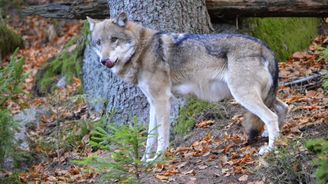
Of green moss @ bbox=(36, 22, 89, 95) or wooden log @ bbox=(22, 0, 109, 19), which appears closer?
wooden log @ bbox=(22, 0, 109, 19)

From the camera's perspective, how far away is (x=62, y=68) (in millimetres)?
13375

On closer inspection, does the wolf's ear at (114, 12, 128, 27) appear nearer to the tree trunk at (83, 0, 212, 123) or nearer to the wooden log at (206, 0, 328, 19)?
the tree trunk at (83, 0, 212, 123)

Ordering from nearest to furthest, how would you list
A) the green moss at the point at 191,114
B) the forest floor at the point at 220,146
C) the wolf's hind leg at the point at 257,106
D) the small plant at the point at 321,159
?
the small plant at the point at 321,159 < the forest floor at the point at 220,146 < the wolf's hind leg at the point at 257,106 < the green moss at the point at 191,114

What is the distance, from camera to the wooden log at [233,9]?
985 cm

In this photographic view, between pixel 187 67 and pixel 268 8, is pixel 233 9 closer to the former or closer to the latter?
pixel 268 8

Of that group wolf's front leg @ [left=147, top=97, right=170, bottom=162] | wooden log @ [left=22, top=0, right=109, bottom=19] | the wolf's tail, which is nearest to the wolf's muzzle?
wolf's front leg @ [left=147, top=97, right=170, bottom=162]

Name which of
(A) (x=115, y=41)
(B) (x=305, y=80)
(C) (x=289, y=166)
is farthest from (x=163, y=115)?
(B) (x=305, y=80)

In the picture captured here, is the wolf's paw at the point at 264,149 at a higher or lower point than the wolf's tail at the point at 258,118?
lower

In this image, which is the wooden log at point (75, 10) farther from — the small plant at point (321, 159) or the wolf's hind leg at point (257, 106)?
the small plant at point (321, 159)

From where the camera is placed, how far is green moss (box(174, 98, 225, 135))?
8734 millimetres

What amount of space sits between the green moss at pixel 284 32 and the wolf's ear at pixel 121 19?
3564 millimetres

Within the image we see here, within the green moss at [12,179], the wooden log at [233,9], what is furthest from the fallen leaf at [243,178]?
the wooden log at [233,9]

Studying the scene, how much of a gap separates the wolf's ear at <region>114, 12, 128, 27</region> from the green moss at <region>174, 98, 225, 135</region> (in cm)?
181

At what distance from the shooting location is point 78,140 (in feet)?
32.4
